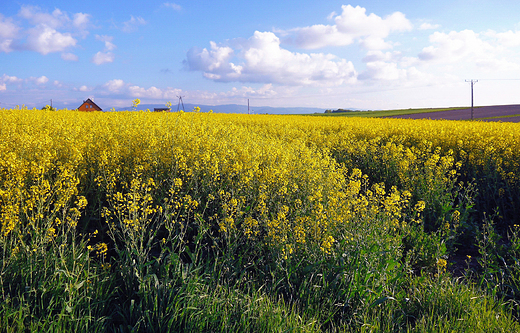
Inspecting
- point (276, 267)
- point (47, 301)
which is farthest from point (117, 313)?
point (276, 267)

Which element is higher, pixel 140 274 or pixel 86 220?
pixel 86 220

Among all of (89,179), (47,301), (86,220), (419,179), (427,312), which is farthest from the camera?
(419,179)

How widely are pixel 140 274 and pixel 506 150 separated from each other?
7318 mm

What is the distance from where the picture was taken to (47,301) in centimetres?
281

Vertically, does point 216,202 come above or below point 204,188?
below

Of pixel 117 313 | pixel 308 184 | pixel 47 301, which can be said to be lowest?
pixel 117 313

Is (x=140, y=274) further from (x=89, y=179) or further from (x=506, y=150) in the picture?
(x=506, y=150)

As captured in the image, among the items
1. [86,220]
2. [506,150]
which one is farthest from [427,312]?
[506,150]

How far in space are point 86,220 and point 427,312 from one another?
3902mm

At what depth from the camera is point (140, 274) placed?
291 centimetres

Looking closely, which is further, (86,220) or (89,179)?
(89,179)

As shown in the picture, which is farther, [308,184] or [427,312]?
[308,184]

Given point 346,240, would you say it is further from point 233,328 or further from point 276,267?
point 233,328

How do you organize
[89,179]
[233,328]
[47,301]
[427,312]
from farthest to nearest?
[89,179] → [427,312] → [47,301] → [233,328]
